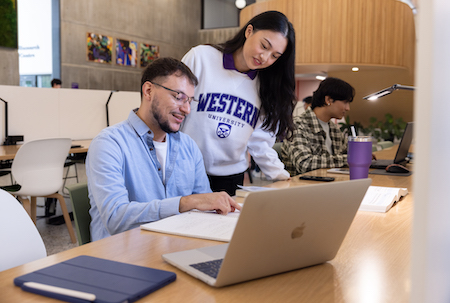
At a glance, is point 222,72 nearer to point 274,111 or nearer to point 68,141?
point 274,111

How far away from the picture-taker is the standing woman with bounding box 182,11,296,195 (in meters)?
1.81

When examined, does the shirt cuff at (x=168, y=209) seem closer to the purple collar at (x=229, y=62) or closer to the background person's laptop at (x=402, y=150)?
the purple collar at (x=229, y=62)

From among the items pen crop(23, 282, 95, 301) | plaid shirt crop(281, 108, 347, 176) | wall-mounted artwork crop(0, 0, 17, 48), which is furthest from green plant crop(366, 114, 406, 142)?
wall-mounted artwork crop(0, 0, 17, 48)

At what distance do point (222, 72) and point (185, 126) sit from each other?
0.93 feet

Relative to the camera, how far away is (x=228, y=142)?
1.91 m

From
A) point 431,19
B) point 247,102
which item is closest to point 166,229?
point 431,19

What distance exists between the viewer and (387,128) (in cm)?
568

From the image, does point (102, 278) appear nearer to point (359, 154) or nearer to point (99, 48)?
point (359, 154)

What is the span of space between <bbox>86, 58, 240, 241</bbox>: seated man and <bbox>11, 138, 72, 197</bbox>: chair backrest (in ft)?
6.06

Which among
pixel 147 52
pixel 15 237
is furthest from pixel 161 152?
pixel 147 52

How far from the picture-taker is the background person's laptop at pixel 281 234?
67cm

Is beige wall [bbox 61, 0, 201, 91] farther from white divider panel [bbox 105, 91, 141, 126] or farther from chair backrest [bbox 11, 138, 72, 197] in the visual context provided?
chair backrest [bbox 11, 138, 72, 197]

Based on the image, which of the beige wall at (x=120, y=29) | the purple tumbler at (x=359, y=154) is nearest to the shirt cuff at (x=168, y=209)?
the purple tumbler at (x=359, y=154)

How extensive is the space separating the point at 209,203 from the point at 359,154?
2.47 feet
